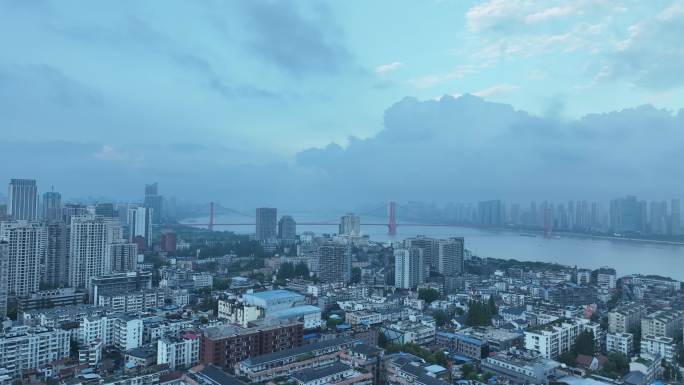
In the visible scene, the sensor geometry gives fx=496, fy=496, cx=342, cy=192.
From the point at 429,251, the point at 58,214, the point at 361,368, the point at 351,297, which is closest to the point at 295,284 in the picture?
the point at 351,297

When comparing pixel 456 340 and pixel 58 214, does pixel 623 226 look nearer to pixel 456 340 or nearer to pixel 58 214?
pixel 456 340

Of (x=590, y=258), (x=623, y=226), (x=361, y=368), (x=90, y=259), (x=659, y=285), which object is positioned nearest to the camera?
(x=361, y=368)

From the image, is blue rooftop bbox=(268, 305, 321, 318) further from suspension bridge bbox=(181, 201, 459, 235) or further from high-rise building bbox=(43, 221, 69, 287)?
suspension bridge bbox=(181, 201, 459, 235)

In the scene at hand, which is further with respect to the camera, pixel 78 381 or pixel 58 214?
pixel 58 214

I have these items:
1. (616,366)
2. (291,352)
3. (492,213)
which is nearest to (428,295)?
(616,366)

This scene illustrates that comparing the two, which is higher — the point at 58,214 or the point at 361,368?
the point at 58,214

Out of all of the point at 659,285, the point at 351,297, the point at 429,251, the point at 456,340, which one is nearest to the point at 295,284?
the point at 351,297

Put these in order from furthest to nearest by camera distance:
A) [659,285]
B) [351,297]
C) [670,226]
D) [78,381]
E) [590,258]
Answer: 1. [670,226]
2. [590,258]
3. [659,285]
4. [351,297]
5. [78,381]
